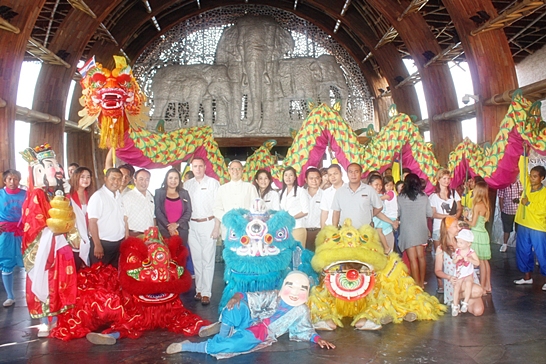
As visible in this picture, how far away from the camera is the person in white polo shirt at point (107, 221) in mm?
3895

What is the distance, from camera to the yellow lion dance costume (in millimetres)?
3691

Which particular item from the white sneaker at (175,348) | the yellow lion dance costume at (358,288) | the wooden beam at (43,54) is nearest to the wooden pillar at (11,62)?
the wooden beam at (43,54)

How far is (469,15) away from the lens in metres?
8.95

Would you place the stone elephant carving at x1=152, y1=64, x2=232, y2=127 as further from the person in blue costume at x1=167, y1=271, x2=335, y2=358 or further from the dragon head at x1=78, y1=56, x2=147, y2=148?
the person in blue costume at x1=167, y1=271, x2=335, y2=358

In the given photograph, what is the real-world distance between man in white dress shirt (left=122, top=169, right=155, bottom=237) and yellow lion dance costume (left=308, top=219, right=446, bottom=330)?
1.53m

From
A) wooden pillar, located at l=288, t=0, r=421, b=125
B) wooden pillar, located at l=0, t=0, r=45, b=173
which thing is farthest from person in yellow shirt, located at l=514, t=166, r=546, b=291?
wooden pillar, located at l=288, t=0, r=421, b=125

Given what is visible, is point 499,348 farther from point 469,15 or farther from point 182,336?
point 469,15

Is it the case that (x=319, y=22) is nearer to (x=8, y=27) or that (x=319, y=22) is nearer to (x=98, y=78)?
(x=8, y=27)

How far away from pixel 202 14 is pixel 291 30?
8.06 feet

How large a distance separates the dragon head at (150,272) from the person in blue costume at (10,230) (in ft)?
5.88

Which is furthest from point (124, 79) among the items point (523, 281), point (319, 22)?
point (319, 22)

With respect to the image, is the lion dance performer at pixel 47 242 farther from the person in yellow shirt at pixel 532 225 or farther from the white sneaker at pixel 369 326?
the person in yellow shirt at pixel 532 225

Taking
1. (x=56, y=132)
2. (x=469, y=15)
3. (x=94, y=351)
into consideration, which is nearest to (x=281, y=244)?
(x=94, y=351)

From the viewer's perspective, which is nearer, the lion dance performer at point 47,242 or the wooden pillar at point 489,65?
the lion dance performer at point 47,242
